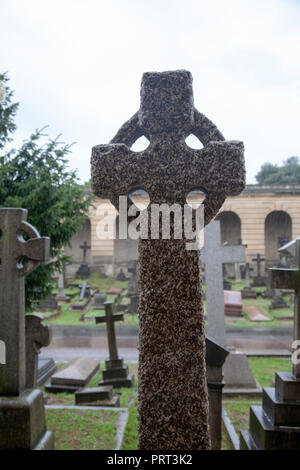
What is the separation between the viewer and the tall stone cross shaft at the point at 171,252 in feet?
6.88

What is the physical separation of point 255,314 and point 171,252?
1166cm

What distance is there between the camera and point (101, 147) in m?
2.17

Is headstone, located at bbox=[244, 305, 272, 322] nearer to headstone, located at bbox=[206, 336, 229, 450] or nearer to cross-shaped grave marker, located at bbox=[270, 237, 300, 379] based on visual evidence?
headstone, located at bbox=[206, 336, 229, 450]

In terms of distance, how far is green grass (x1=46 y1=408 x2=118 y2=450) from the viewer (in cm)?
388

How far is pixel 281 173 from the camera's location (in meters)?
36.8

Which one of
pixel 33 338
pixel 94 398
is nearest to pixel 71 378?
pixel 94 398

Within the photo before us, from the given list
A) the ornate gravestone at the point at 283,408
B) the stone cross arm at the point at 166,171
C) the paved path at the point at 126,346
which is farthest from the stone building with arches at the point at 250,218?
the stone cross arm at the point at 166,171

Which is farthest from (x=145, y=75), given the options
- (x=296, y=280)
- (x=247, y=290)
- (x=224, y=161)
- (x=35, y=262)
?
(x=247, y=290)

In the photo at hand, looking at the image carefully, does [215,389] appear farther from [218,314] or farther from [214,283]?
[214,283]

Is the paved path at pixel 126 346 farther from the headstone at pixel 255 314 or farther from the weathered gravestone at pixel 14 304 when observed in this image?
the weathered gravestone at pixel 14 304

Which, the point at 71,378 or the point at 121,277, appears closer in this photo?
the point at 71,378

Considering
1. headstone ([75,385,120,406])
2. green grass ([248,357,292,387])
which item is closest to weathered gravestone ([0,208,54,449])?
headstone ([75,385,120,406])
